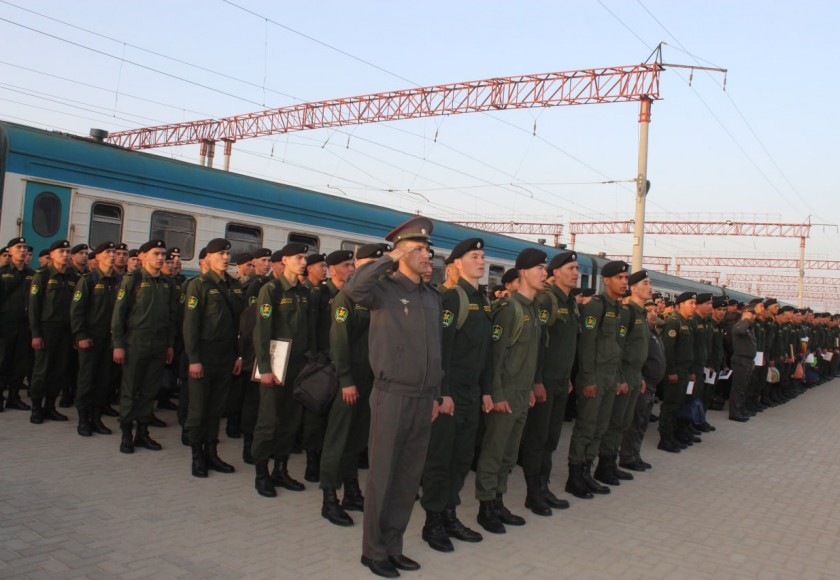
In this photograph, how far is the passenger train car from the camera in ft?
24.5

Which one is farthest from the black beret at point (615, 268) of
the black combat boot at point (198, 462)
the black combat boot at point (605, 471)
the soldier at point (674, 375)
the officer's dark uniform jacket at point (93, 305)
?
the officer's dark uniform jacket at point (93, 305)

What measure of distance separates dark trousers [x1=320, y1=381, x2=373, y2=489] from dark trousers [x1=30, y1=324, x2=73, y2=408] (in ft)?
12.4

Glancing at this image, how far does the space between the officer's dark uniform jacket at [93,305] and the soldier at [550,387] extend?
4.48 metres

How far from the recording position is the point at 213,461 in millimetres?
5930

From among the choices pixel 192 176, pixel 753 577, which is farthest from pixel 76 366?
pixel 753 577

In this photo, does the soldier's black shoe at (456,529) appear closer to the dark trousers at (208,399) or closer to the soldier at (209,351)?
the soldier at (209,351)

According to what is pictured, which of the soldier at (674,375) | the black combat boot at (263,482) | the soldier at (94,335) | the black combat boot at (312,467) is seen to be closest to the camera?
the black combat boot at (263,482)

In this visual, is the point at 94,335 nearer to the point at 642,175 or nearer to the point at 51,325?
the point at 51,325

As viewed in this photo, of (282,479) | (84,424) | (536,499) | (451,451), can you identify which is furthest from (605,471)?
(84,424)

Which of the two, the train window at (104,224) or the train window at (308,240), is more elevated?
the train window at (308,240)

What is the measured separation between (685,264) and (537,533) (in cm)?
6871

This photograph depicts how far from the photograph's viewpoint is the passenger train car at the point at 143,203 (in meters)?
7.47

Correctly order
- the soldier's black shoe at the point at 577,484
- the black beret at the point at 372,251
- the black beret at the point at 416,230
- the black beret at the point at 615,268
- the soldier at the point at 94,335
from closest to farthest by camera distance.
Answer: the black beret at the point at 416,230 < the black beret at the point at 372,251 < the soldier's black shoe at the point at 577,484 < the black beret at the point at 615,268 < the soldier at the point at 94,335

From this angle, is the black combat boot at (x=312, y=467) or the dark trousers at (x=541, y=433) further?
the black combat boot at (x=312, y=467)
